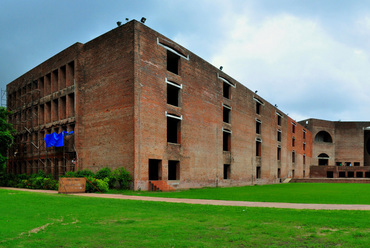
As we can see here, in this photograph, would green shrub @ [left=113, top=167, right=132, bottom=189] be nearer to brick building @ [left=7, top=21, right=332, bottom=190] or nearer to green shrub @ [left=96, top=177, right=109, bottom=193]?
brick building @ [left=7, top=21, right=332, bottom=190]

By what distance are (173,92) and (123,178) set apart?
36.2 feet

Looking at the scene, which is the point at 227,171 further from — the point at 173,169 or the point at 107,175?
the point at 107,175

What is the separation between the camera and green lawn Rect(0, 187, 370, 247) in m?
6.83

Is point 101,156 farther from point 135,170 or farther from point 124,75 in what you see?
point 124,75

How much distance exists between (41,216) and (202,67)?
24.1 meters

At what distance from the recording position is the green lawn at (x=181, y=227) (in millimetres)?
6832

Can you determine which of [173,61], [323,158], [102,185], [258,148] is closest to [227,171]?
[258,148]

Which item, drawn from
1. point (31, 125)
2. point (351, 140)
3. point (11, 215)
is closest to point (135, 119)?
point (11, 215)

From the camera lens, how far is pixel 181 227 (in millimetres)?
8414

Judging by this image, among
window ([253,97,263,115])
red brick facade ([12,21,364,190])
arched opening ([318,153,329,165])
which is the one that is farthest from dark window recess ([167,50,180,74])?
arched opening ([318,153,329,165])

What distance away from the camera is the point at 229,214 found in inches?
425

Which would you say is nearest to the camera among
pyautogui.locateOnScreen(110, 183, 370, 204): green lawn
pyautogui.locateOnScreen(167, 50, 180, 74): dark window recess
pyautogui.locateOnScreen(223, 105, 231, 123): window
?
pyautogui.locateOnScreen(110, 183, 370, 204): green lawn

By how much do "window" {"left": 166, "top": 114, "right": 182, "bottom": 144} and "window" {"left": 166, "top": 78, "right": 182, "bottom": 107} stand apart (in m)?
1.48

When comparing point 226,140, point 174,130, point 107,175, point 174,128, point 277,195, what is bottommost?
point 277,195
